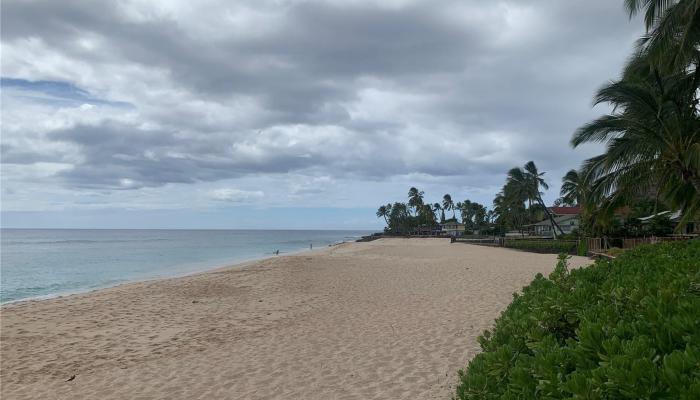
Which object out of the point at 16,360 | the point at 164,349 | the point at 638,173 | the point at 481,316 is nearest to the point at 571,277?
the point at 481,316

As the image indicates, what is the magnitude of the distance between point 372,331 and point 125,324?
5869 millimetres

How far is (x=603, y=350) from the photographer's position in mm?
1922

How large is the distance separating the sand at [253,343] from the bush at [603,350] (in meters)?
3.02

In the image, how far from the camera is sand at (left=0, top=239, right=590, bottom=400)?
6141mm

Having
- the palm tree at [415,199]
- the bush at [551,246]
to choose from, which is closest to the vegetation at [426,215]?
the palm tree at [415,199]

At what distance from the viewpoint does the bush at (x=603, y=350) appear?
147 centimetres

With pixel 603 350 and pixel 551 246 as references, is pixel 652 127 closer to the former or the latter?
pixel 603 350

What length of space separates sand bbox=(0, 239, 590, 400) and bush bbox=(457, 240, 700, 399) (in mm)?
3016

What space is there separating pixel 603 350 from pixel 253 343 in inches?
289

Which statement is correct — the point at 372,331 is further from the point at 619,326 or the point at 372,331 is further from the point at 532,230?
the point at 532,230

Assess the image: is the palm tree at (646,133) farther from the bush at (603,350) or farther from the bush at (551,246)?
the bush at (551,246)

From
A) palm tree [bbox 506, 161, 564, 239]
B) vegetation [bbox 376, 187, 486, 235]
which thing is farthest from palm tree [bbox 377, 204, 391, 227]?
palm tree [bbox 506, 161, 564, 239]

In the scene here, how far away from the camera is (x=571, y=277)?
4.07m

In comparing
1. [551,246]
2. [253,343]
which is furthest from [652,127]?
[551,246]
